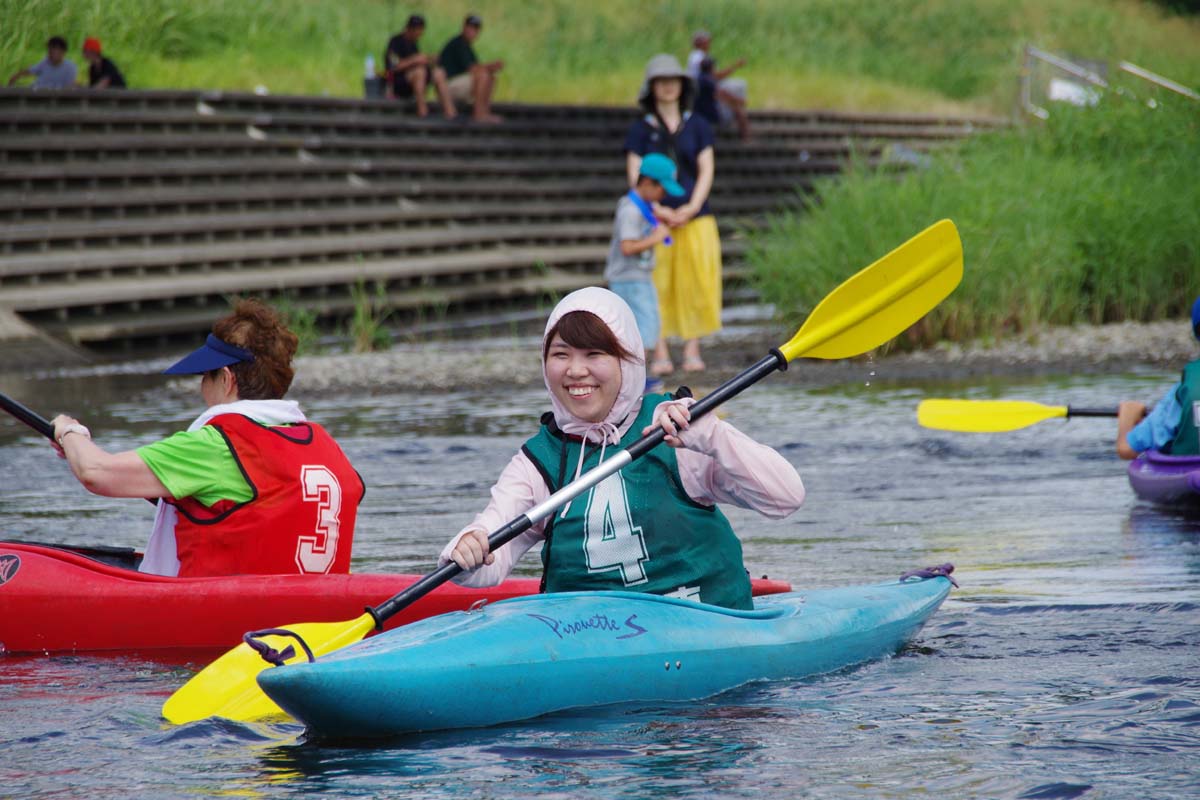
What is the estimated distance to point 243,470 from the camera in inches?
193

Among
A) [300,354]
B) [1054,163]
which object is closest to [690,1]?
[1054,163]

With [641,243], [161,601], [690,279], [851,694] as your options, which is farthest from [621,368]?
[690,279]

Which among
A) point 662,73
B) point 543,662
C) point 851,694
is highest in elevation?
point 662,73

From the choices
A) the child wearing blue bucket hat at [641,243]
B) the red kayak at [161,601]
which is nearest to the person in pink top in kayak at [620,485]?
the red kayak at [161,601]

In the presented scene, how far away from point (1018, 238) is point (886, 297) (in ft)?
25.3

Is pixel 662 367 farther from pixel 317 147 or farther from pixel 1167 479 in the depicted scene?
pixel 317 147

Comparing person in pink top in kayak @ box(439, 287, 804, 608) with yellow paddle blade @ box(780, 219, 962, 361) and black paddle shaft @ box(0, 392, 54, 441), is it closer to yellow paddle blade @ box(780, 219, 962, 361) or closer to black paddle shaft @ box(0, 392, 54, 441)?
yellow paddle blade @ box(780, 219, 962, 361)

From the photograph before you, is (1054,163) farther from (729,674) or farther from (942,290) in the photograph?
(729,674)

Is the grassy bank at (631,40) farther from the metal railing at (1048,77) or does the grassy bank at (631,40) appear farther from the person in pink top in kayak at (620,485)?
the person in pink top in kayak at (620,485)

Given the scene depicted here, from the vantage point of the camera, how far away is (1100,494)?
303 inches

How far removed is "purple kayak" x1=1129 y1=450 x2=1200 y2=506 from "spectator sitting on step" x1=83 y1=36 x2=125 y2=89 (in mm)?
12997

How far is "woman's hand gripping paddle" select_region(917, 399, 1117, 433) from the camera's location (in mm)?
8203

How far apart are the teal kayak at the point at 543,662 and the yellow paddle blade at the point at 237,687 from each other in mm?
213

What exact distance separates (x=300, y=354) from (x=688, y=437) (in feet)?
31.6
